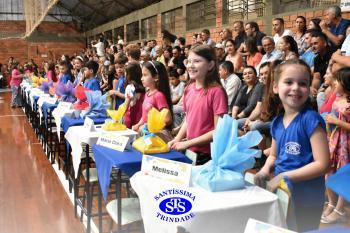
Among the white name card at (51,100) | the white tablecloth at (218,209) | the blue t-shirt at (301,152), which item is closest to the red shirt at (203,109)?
the blue t-shirt at (301,152)

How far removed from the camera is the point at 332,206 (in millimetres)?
3115

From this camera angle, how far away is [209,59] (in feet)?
7.48

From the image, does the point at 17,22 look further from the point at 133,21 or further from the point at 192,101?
the point at 192,101

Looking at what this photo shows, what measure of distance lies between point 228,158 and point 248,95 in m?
3.24

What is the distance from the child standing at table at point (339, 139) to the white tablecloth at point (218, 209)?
1.63 m

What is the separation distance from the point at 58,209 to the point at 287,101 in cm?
253

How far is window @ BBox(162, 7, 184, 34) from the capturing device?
11.4 m

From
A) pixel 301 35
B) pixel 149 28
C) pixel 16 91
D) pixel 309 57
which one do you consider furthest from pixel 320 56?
pixel 149 28

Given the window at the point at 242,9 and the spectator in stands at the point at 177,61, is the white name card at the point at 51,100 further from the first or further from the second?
the window at the point at 242,9

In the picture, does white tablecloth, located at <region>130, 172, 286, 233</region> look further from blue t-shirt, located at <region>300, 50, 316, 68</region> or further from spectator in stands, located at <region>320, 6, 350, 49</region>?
spectator in stands, located at <region>320, 6, 350, 49</region>

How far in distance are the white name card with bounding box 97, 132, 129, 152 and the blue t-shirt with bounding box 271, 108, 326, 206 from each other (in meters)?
0.95

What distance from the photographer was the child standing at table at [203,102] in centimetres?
226

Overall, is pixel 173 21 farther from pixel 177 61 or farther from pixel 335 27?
pixel 335 27

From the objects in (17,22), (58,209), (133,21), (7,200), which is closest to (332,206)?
(58,209)
